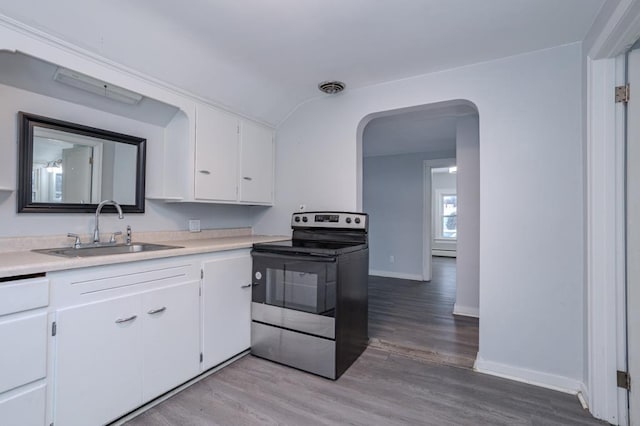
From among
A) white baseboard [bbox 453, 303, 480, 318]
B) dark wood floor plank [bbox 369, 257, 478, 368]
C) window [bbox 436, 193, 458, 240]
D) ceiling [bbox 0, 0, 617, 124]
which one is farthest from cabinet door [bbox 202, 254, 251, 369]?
window [bbox 436, 193, 458, 240]

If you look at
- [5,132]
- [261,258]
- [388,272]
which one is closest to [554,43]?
[261,258]

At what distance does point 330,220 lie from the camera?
8.82 ft

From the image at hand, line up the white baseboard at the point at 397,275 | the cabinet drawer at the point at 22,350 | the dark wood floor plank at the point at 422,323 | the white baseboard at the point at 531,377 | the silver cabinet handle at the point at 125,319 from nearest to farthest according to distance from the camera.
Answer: the cabinet drawer at the point at 22,350, the silver cabinet handle at the point at 125,319, the white baseboard at the point at 531,377, the dark wood floor plank at the point at 422,323, the white baseboard at the point at 397,275

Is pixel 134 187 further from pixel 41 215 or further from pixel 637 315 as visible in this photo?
pixel 637 315

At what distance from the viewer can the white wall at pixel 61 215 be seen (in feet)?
5.67

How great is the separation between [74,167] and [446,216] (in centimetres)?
897

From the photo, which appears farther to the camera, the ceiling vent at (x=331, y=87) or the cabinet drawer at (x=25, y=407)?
the ceiling vent at (x=331, y=87)

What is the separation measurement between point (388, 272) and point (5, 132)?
17.2 feet

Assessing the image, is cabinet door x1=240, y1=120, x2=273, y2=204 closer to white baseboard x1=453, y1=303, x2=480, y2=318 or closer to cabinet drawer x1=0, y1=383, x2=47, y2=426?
cabinet drawer x1=0, y1=383, x2=47, y2=426

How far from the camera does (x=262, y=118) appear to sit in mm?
3059

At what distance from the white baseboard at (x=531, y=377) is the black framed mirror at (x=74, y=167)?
282cm

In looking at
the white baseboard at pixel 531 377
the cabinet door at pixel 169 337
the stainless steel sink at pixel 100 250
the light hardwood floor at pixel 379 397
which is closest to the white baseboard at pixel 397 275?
the light hardwood floor at pixel 379 397

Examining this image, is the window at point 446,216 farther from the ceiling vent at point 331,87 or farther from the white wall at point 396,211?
the ceiling vent at point 331,87

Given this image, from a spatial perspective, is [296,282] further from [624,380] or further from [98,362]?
[624,380]
